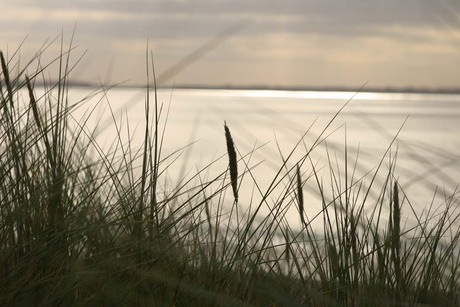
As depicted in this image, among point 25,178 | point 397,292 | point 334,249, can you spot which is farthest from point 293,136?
point 25,178

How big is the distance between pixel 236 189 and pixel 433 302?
1.81 ft

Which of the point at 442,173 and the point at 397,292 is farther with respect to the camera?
the point at 442,173

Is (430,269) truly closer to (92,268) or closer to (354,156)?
(354,156)

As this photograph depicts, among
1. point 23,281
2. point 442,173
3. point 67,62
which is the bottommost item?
point 23,281

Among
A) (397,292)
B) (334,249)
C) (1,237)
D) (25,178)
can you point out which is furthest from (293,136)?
(1,237)

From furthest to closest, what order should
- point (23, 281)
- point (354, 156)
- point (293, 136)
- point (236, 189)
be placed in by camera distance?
point (354, 156) < point (293, 136) < point (236, 189) < point (23, 281)

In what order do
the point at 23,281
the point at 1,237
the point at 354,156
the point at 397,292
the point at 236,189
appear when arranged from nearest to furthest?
the point at 23,281
the point at 1,237
the point at 236,189
the point at 397,292
the point at 354,156

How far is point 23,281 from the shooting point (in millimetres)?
1260

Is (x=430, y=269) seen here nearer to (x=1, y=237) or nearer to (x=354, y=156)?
(x=354, y=156)

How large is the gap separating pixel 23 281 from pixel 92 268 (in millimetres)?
100

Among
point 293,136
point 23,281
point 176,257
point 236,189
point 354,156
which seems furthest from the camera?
point 354,156

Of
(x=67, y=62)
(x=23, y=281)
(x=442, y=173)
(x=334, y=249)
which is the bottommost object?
(x=23, y=281)

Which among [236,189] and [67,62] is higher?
[67,62]

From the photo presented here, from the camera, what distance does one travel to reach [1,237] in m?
1.36
